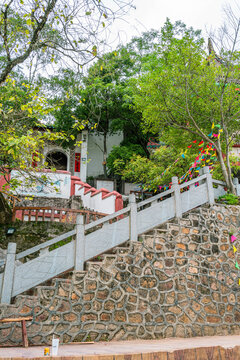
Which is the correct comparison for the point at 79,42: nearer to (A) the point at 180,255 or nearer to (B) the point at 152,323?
(A) the point at 180,255

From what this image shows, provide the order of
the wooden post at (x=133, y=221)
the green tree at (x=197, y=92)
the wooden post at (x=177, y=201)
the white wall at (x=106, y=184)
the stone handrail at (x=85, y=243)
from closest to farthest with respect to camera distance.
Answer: the stone handrail at (x=85, y=243), the wooden post at (x=133, y=221), the wooden post at (x=177, y=201), the green tree at (x=197, y=92), the white wall at (x=106, y=184)

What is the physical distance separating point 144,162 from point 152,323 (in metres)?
10.8

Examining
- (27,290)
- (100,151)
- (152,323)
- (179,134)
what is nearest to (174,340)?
(152,323)

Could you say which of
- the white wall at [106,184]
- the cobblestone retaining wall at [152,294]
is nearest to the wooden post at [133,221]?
the cobblestone retaining wall at [152,294]

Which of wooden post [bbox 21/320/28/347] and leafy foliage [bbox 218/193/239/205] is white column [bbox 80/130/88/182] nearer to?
leafy foliage [bbox 218/193/239/205]

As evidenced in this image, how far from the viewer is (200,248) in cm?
793

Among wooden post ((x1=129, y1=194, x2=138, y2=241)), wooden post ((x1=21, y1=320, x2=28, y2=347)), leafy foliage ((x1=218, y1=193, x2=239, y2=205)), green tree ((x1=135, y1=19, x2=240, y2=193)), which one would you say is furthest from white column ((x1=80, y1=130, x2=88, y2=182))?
wooden post ((x1=21, y1=320, x2=28, y2=347))

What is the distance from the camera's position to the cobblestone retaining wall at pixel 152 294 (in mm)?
6250

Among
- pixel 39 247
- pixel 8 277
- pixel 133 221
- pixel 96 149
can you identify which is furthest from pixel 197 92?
pixel 96 149

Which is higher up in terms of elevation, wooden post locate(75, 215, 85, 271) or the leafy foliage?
the leafy foliage

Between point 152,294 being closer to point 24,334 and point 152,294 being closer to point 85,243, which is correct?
point 85,243

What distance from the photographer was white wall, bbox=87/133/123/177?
23688mm

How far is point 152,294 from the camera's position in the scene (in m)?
7.04

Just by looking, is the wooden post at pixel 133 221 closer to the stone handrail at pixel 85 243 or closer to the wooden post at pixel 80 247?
the stone handrail at pixel 85 243
